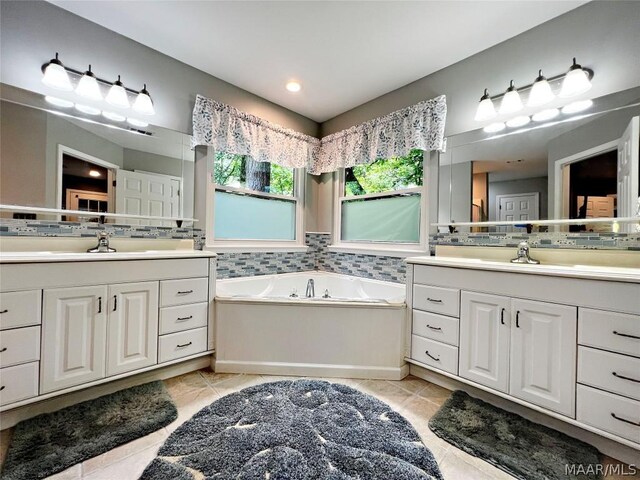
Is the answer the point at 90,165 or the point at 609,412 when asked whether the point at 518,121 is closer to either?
the point at 609,412

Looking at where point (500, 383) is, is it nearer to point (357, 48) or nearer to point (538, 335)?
point (538, 335)

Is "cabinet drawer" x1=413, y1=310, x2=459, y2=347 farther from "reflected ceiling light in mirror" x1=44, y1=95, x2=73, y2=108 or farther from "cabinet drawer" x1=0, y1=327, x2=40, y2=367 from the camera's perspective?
"reflected ceiling light in mirror" x1=44, y1=95, x2=73, y2=108

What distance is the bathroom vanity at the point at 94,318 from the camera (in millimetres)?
1332

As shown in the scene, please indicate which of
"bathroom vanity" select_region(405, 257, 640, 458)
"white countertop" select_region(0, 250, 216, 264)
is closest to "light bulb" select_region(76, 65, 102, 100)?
"white countertop" select_region(0, 250, 216, 264)

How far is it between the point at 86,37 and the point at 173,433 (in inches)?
105

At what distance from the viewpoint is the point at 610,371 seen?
1222 mm

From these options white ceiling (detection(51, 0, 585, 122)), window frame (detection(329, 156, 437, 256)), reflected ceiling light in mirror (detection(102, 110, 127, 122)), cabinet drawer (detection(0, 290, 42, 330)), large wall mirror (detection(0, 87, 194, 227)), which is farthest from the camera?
window frame (detection(329, 156, 437, 256))

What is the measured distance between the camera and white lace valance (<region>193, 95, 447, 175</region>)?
241 cm

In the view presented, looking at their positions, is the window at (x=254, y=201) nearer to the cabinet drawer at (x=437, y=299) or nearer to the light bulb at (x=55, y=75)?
the light bulb at (x=55, y=75)

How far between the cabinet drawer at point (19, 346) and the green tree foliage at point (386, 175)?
284 centimetres

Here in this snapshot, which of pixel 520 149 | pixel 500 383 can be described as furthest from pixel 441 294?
pixel 520 149

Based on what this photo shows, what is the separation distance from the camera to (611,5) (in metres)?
1.63

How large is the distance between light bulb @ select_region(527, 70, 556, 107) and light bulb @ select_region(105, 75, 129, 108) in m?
3.00

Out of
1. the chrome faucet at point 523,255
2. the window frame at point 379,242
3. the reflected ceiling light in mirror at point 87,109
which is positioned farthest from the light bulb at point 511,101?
the reflected ceiling light in mirror at point 87,109
